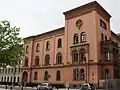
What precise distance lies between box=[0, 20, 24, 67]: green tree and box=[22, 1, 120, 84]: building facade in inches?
856

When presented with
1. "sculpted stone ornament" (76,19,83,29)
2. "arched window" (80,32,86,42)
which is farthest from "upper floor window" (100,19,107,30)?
"arched window" (80,32,86,42)

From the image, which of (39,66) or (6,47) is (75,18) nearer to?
(39,66)

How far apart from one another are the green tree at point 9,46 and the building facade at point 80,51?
21.7 m

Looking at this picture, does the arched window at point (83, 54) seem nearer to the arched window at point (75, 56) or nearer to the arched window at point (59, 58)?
the arched window at point (75, 56)

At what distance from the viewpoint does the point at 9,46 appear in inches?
1267

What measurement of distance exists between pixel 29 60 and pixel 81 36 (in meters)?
22.5

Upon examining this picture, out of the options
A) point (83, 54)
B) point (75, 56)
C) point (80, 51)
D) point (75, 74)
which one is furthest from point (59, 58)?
point (83, 54)

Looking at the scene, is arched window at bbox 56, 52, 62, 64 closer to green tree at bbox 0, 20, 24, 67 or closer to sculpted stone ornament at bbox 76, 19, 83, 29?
sculpted stone ornament at bbox 76, 19, 83, 29

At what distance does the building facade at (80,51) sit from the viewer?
49.6m

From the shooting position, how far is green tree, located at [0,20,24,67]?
31359mm

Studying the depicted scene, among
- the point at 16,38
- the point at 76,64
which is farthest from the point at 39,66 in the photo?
the point at 16,38

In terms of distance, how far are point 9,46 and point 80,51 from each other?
24.3 m

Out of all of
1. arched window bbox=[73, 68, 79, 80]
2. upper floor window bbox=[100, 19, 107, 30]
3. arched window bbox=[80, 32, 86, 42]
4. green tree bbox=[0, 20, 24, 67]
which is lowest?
arched window bbox=[73, 68, 79, 80]

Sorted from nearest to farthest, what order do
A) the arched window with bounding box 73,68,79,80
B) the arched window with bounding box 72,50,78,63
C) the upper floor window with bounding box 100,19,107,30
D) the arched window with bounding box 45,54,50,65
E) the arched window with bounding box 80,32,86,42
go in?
the arched window with bounding box 73,68,79,80 < the arched window with bounding box 80,32,86,42 < the arched window with bounding box 72,50,78,63 < the upper floor window with bounding box 100,19,107,30 < the arched window with bounding box 45,54,50,65
